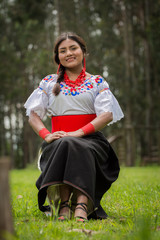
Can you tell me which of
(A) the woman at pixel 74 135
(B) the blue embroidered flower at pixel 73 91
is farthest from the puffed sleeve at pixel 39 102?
(B) the blue embroidered flower at pixel 73 91

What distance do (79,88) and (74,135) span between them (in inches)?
23.5

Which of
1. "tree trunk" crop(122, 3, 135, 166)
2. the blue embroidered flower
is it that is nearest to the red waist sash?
the blue embroidered flower

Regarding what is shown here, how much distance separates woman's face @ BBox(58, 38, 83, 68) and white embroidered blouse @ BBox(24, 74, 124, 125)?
0.71ft

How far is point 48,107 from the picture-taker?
146 inches

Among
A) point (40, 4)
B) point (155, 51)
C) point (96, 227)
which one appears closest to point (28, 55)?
point (40, 4)

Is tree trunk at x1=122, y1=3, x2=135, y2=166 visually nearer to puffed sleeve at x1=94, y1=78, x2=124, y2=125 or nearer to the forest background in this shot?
the forest background

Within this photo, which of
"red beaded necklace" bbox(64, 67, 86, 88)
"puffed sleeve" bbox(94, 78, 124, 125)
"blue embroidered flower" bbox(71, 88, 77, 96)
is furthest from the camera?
"red beaded necklace" bbox(64, 67, 86, 88)

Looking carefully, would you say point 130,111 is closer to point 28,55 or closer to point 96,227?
point 28,55

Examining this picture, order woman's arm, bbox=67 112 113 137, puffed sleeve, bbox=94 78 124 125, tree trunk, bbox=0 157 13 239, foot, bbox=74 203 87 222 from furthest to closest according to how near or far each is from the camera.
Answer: puffed sleeve, bbox=94 78 124 125 → woman's arm, bbox=67 112 113 137 → foot, bbox=74 203 87 222 → tree trunk, bbox=0 157 13 239

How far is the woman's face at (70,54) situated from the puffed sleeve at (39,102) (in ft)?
1.07

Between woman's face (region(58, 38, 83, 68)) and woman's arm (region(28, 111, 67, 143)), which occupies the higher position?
woman's face (region(58, 38, 83, 68))

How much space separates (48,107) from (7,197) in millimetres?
2127

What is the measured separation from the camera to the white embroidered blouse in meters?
3.56

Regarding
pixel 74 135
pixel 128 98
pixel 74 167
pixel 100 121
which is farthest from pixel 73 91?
pixel 128 98
